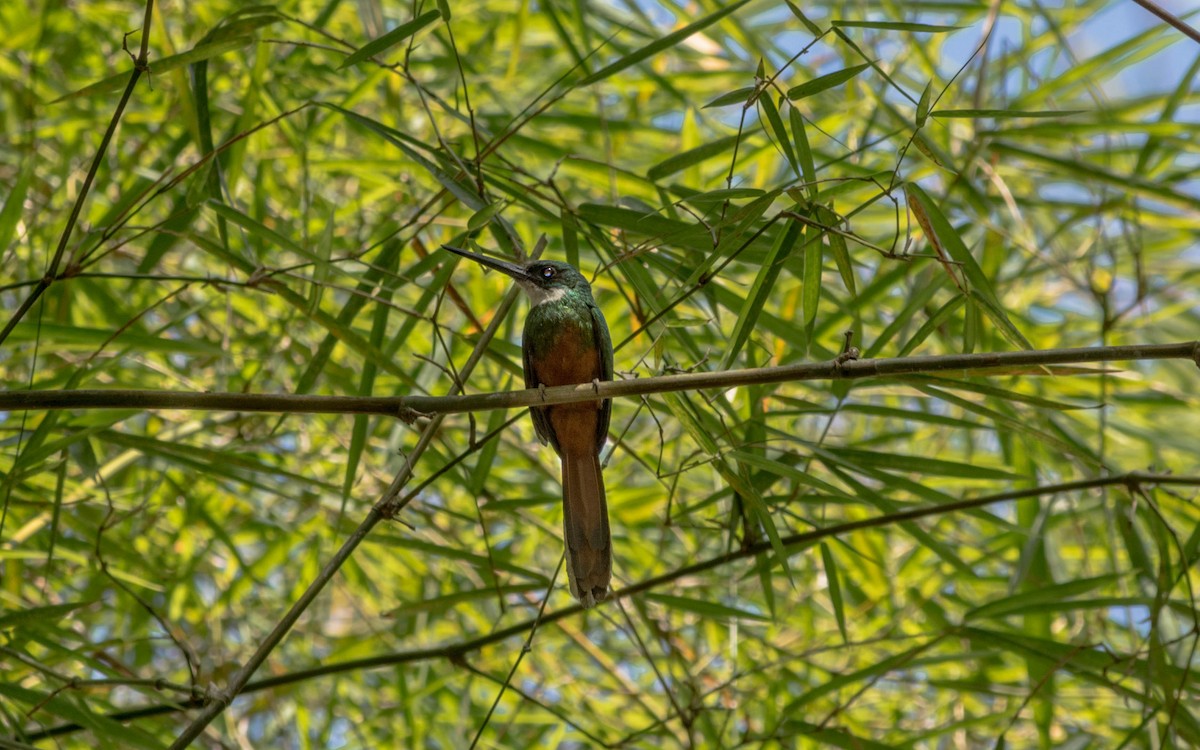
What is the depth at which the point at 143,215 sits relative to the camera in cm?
315

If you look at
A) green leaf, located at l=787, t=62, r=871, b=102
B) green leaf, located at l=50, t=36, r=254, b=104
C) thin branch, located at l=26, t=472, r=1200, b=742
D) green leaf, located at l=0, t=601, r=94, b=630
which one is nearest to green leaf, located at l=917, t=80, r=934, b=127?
green leaf, located at l=787, t=62, r=871, b=102

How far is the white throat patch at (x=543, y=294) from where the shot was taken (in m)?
2.35

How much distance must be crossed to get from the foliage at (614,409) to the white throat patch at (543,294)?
11 cm

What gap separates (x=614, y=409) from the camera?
3254 mm

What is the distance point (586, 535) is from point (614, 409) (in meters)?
1.21

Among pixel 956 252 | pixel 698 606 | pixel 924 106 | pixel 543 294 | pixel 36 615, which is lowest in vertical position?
pixel 36 615

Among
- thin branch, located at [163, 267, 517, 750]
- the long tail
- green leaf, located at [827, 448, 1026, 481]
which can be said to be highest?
green leaf, located at [827, 448, 1026, 481]

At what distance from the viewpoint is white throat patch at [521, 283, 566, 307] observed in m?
2.35

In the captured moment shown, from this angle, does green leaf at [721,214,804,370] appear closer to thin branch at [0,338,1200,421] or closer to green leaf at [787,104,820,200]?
green leaf at [787,104,820,200]

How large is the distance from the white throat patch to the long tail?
1.13ft

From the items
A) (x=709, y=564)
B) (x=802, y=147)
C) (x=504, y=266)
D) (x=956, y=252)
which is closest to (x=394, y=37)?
(x=504, y=266)

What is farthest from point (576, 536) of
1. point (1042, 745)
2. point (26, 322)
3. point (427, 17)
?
point (1042, 745)

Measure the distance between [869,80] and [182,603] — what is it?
2.39 metres

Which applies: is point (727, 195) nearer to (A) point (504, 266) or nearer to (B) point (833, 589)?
(A) point (504, 266)
